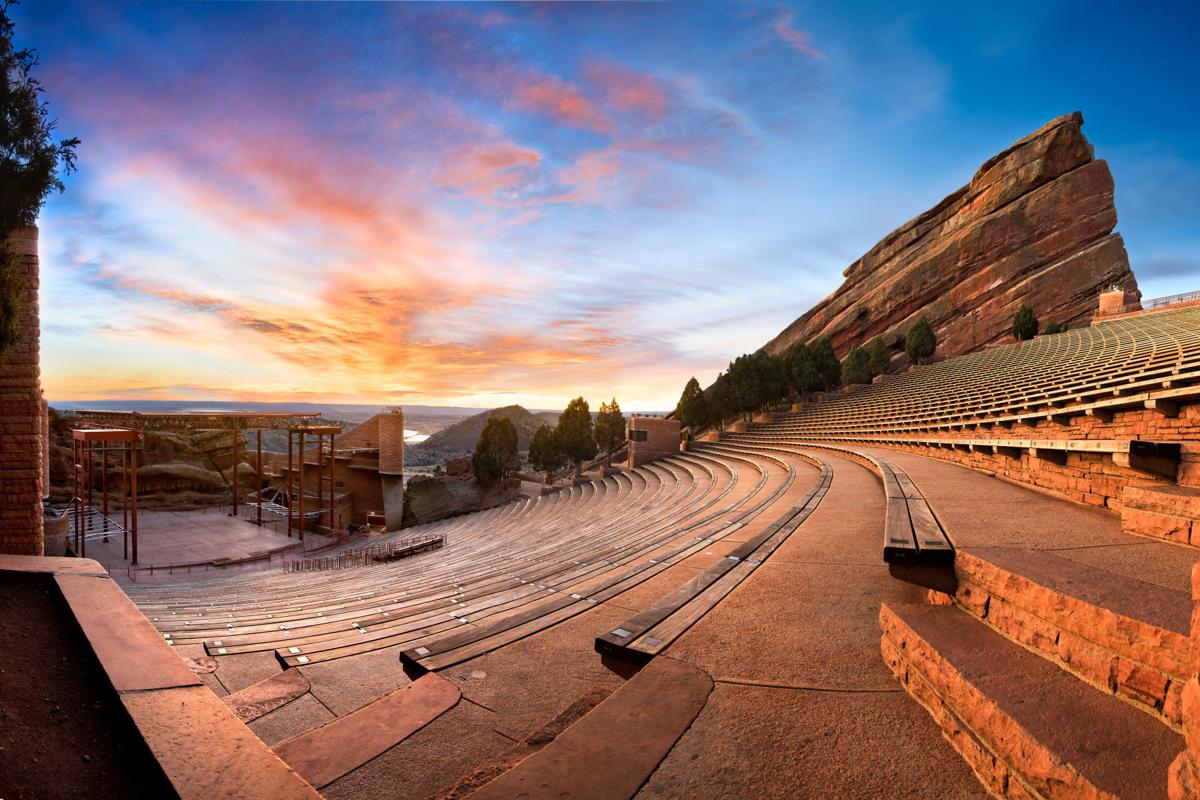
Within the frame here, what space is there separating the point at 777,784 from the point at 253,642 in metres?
6.17

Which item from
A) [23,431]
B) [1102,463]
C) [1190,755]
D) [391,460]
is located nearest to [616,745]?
[1190,755]

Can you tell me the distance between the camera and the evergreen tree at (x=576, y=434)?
41.6 metres

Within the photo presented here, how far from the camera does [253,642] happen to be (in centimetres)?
580

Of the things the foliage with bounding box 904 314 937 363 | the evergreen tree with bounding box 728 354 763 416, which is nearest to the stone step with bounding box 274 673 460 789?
the evergreen tree with bounding box 728 354 763 416

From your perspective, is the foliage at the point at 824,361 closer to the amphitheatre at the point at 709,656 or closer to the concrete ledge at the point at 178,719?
the amphitheatre at the point at 709,656

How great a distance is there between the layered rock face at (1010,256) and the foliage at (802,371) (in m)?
18.6

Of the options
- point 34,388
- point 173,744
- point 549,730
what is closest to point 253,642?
point 173,744

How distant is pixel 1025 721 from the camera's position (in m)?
1.99

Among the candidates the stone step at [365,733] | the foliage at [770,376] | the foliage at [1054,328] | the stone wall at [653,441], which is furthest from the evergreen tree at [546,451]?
the foliage at [1054,328]

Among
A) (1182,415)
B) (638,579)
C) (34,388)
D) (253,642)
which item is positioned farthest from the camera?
(34,388)

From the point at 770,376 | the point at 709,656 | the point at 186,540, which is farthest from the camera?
the point at 770,376

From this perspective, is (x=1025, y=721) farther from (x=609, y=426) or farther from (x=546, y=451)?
(x=609, y=426)

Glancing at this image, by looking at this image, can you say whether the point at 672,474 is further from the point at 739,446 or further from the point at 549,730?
the point at 549,730

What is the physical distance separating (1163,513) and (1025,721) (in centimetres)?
385
